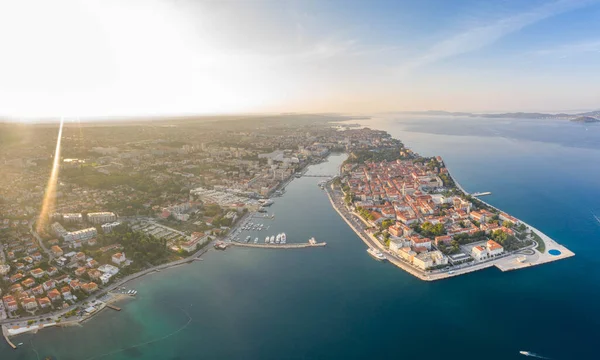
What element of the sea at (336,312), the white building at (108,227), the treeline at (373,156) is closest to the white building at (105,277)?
the sea at (336,312)

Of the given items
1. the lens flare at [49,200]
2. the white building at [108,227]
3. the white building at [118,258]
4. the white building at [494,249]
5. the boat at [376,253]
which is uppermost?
the lens flare at [49,200]

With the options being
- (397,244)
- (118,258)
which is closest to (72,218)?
(118,258)

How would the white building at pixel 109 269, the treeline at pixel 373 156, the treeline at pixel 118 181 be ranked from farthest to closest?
the treeline at pixel 373 156 → the treeline at pixel 118 181 → the white building at pixel 109 269

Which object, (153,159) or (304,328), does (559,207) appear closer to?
(304,328)

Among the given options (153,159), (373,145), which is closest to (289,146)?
(373,145)

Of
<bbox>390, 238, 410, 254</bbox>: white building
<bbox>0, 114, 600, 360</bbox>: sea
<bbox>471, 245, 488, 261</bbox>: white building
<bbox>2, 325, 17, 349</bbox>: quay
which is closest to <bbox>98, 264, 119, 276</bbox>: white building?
<bbox>0, 114, 600, 360</bbox>: sea

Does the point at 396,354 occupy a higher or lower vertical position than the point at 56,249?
lower

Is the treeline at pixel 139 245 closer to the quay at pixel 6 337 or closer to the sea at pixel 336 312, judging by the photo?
the sea at pixel 336 312

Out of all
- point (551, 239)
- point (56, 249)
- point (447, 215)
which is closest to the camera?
point (56, 249)
